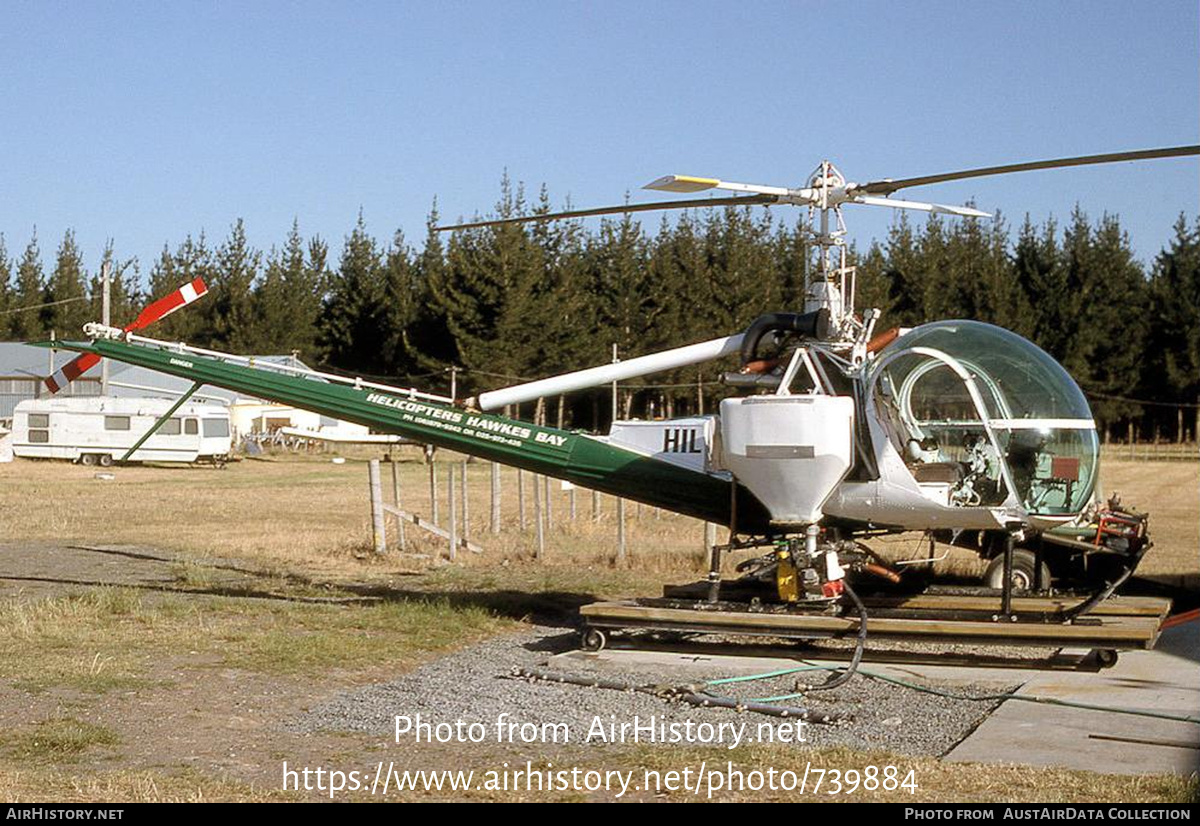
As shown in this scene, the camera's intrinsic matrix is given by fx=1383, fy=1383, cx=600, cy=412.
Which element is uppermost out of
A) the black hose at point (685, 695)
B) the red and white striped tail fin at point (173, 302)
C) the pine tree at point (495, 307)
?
the pine tree at point (495, 307)

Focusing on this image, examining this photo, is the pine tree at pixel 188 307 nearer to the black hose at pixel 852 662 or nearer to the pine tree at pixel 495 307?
the pine tree at pixel 495 307

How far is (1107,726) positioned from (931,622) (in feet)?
6.85

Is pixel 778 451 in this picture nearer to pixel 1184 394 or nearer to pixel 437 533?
pixel 437 533

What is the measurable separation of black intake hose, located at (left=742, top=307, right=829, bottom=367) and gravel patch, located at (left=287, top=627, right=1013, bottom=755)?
2.64 metres

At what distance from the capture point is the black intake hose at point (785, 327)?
427 inches

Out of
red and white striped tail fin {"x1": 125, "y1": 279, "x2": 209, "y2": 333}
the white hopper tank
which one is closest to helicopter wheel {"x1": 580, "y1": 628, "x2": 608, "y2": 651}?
the white hopper tank

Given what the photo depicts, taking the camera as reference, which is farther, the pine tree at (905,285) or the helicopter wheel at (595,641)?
the pine tree at (905,285)

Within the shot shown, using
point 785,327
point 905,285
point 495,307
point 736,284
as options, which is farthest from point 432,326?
point 785,327

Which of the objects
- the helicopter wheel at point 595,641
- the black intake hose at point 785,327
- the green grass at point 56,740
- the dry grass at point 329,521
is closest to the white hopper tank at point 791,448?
the black intake hose at point 785,327

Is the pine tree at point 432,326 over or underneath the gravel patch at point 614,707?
over

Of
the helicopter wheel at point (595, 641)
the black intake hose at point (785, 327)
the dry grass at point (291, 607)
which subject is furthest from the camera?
the helicopter wheel at point (595, 641)

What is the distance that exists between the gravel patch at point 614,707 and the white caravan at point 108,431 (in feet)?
104
